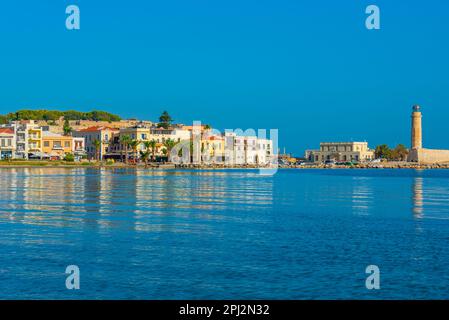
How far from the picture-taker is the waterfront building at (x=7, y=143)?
110062 mm

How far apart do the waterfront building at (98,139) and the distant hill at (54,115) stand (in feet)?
138

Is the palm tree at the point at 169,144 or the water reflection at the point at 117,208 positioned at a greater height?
the palm tree at the point at 169,144

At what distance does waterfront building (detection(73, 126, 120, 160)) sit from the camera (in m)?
130

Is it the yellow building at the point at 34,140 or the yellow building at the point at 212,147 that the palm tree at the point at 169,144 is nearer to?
the yellow building at the point at 212,147

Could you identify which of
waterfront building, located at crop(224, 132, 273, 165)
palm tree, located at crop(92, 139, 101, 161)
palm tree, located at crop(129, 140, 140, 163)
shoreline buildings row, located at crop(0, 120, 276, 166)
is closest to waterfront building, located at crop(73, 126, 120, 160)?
shoreline buildings row, located at crop(0, 120, 276, 166)

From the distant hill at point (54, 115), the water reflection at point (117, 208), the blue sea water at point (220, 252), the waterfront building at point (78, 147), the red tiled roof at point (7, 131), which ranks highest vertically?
the distant hill at point (54, 115)

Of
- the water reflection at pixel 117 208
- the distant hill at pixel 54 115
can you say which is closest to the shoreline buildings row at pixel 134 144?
the distant hill at pixel 54 115

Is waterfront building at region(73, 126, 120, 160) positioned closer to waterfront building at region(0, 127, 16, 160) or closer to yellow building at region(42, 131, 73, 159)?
yellow building at region(42, 131, 73, 159)

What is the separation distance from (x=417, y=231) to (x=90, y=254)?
13108 mm

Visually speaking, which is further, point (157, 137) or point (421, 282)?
point (157, 137)

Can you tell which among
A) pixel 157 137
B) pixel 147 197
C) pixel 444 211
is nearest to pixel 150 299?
pixel 444 211

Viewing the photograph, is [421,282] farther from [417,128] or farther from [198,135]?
[417,128]
